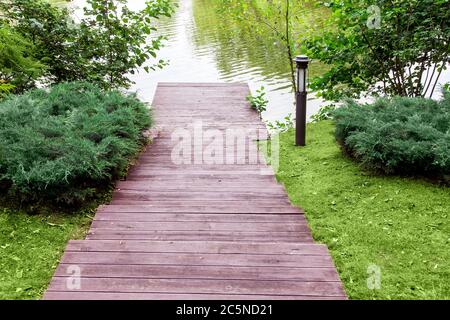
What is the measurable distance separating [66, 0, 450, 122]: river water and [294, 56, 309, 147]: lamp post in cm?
359

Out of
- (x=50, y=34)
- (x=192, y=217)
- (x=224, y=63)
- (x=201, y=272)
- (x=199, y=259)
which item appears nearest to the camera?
(x=201, y=272)

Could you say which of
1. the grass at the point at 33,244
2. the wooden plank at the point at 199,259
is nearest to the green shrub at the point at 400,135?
the wooden plank at the point at 199,259

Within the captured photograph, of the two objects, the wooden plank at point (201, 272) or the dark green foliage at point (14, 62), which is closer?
the wooden plank at point (201, 272)

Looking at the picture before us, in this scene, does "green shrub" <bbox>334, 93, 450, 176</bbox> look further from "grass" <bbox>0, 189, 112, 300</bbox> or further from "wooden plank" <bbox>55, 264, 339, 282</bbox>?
"grass" <bbox>0, 189, 112, 300</bbox>

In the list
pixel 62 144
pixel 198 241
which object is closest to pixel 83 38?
pixel 62 144

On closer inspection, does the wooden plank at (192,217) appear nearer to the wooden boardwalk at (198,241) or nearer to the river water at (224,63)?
the wooden boardwalk at (198,241)

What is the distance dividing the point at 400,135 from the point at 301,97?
169 cm

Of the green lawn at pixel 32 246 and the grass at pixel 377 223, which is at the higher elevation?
the green lawn at pixel 32 246

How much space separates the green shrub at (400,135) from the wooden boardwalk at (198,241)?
3.69 ft

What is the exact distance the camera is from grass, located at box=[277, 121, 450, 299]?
312cm

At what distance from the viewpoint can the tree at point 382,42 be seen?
6.38 meters

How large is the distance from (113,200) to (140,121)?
7.00 feet

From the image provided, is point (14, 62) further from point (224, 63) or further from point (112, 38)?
point (224, 63)

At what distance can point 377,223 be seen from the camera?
3990 millimetres
